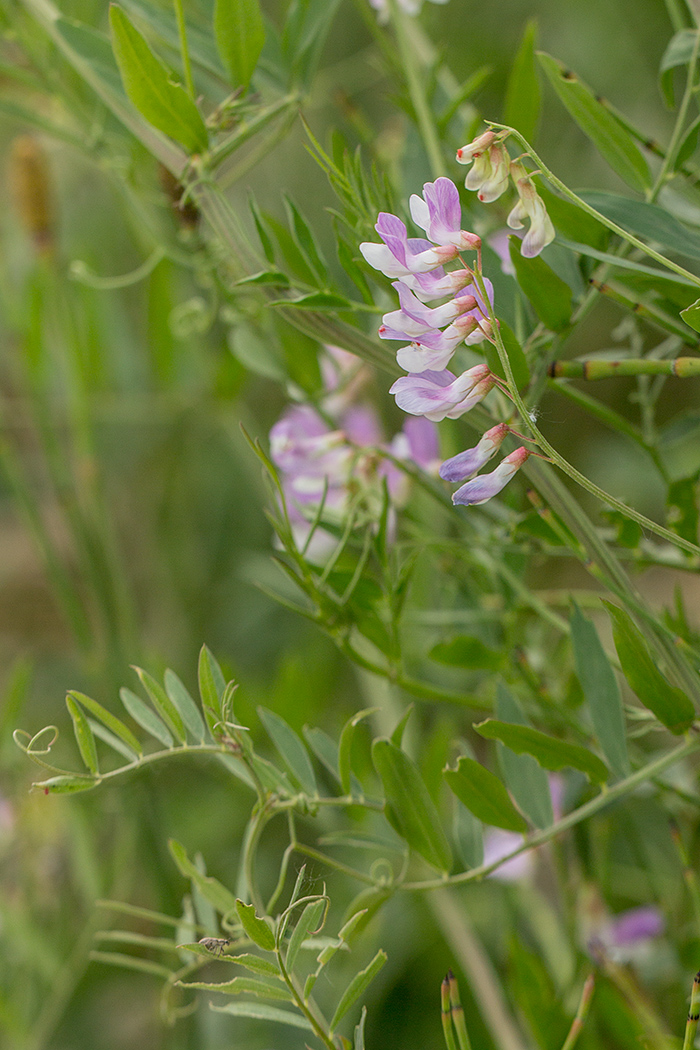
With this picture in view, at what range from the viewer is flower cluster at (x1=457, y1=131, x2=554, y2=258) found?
18cm

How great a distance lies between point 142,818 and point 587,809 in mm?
278

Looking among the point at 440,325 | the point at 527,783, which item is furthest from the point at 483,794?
the point at 440,325

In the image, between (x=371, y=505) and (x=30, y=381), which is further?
(x=30, y=381)

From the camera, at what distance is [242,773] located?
248 mm

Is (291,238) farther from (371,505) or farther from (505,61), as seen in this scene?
(505,61)

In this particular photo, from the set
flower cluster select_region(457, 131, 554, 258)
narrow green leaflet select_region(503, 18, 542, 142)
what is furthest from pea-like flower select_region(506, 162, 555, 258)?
narrow green leaflet select_region(503, 18, 542, 142)

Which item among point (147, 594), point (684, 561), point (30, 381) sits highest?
point (30, 381)

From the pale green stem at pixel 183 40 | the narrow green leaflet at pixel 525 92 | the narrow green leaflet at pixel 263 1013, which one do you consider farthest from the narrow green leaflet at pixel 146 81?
the narrow green leaflet at pixel 263 1013

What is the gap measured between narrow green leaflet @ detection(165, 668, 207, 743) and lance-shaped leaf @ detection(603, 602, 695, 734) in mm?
103

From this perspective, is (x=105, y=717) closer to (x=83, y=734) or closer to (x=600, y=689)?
(x=83, y=734)

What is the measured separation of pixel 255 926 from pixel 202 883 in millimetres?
41

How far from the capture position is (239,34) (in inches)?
9.4

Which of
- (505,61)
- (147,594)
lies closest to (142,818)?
(147,594)

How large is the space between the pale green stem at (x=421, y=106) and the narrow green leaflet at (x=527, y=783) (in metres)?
0.16
